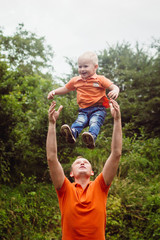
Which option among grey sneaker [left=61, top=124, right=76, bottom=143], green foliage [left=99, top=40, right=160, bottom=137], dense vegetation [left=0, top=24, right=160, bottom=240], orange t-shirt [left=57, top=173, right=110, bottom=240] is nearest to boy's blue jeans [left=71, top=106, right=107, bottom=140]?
grey sneaker [left=61, top=124, right=76, bottom=143]

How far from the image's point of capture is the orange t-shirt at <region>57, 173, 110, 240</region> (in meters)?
2.42

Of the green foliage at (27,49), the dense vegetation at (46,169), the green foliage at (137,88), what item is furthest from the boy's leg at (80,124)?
the green foliage at (27,49)

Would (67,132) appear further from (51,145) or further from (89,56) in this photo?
(89,56)

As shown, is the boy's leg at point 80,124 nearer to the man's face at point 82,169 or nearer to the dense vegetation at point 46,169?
the man's face at point 82,169

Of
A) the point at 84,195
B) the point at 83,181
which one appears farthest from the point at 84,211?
the point at 83,181

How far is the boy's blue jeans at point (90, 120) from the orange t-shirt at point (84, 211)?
1.83ft

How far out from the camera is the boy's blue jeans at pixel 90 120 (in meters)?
2.77

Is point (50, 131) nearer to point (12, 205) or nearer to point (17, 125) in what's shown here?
point (12, 205)

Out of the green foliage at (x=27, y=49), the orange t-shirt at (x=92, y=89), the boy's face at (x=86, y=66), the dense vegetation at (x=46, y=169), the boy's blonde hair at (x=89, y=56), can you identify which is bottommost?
the dense vegetation at (x=46, y=169)

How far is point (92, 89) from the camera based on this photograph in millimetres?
2910

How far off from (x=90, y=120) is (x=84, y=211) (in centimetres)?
102

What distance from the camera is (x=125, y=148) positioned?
919cm

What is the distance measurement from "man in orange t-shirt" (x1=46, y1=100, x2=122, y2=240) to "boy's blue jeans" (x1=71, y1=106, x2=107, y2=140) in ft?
1.06

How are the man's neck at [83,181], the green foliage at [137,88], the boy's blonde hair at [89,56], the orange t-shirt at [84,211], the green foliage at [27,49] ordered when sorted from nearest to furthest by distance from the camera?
the orange t-shirt at [84,211]
the boy's blonde hair at [89,56]
the man's neck at [83,181]
the green foliage at [137,88]
the green foliage at [27,49]
